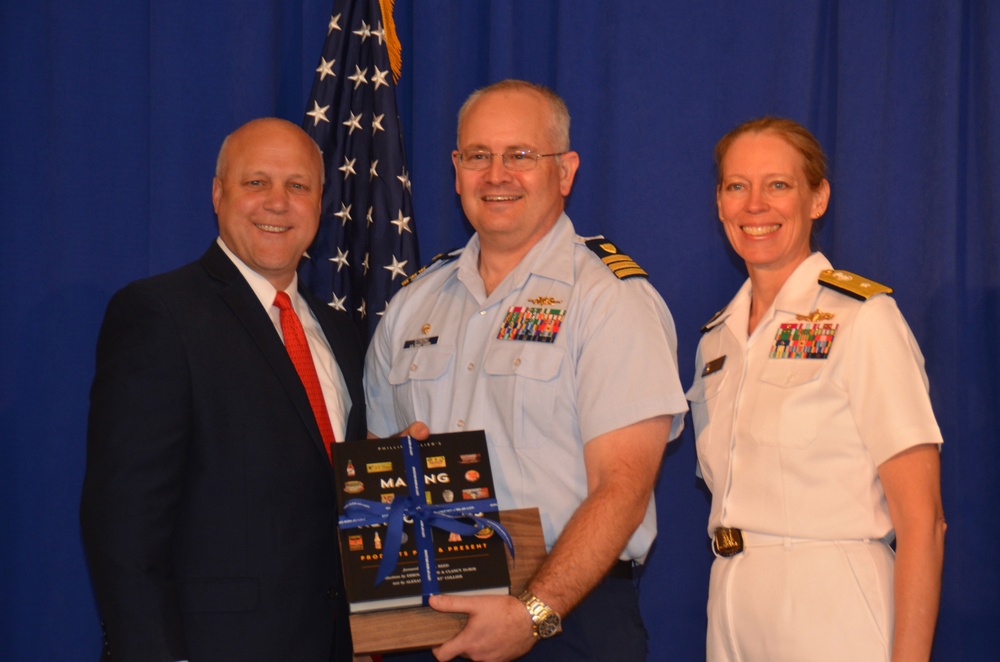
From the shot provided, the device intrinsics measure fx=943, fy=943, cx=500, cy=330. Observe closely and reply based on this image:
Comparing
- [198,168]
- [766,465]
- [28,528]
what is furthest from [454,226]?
[28,528]

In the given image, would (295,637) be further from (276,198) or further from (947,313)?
(947,313)

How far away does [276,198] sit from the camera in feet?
9.10

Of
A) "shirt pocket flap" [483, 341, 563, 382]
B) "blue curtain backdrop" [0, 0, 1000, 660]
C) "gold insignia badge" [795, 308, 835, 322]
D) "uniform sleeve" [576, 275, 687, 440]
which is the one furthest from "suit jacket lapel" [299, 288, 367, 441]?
"gold insignia badge" [795, 308, 835, 322]

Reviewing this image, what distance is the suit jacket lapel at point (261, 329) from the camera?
2436 mm

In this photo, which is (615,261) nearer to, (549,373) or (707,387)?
(549,373)

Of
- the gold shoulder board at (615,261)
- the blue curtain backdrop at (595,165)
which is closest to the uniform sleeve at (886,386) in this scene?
the gold shoulder board at (615,261)

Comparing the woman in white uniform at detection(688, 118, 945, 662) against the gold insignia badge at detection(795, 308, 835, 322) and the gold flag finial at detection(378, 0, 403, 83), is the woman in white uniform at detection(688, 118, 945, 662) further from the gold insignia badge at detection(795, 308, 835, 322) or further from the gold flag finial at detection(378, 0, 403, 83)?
the gold flag finial at detection(378, 0, 403, 83)

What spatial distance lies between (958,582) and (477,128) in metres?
2.34

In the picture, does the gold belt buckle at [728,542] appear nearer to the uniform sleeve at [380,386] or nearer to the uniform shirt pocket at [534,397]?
the uniform shirt pocket at [534,397]

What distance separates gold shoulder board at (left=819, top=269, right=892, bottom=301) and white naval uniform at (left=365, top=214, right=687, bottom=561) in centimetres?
48

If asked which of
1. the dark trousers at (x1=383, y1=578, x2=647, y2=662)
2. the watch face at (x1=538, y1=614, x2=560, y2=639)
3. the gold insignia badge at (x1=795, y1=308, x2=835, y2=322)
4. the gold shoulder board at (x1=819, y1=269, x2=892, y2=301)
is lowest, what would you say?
the dark trousers at (x1=383, y1=578, x2=647, y2=662)

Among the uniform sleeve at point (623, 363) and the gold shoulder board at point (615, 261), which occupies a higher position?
the gold shoulder board at point (615, 261)

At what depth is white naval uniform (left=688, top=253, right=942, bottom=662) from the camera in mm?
2383

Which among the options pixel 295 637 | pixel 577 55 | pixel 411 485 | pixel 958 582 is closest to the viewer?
pixel 411 485
